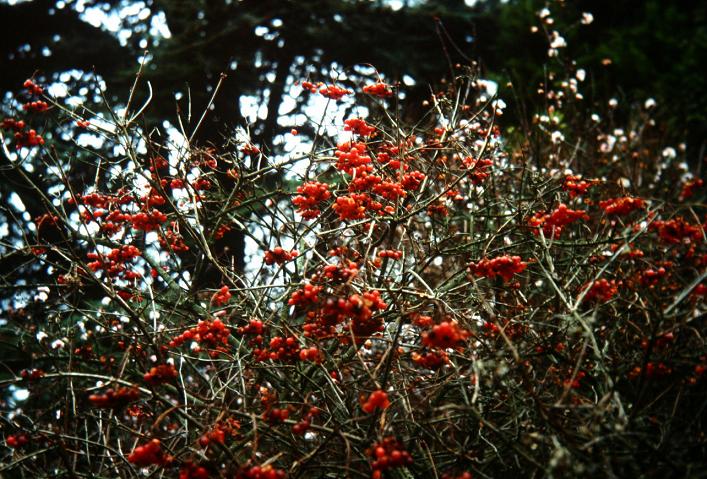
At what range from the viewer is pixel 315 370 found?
3.59m

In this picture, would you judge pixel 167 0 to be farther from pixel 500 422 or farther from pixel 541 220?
pixel 500 422

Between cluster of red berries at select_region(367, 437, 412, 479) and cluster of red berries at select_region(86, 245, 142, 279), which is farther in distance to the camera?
cluster of red berries at select_region(86, 245, 142, 279)

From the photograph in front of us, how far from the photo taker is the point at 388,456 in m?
2.03

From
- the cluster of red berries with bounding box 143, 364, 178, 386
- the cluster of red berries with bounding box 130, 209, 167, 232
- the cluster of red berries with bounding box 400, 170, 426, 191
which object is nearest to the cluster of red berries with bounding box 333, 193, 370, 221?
the cluster of red berries with bounding box 400, 170, 426, 191

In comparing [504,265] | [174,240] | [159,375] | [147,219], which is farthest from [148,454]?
[174,240]

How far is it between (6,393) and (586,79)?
1014cm

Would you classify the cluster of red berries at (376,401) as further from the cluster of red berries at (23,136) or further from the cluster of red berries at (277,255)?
the cluster of red berries at (23,136)

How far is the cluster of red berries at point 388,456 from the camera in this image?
2.00m

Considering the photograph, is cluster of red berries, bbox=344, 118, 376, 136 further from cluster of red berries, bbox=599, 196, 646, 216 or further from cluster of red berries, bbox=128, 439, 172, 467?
cluster of red berries, bbox=128, 439, 172, 467

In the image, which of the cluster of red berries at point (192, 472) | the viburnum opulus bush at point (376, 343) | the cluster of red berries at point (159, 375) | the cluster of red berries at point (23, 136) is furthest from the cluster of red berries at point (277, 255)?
the cluster of red berries at point (23, 136)

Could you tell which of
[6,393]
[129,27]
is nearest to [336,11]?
[129,27]

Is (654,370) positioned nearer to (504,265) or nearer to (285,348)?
(504,265)

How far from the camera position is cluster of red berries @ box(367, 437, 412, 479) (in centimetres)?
200

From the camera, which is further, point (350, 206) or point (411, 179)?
point (411, 179)
